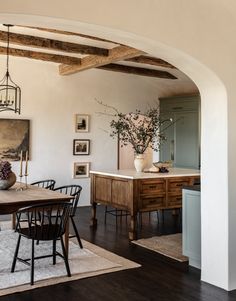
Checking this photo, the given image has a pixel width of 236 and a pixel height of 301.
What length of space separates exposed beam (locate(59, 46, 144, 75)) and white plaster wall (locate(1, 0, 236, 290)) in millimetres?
2115

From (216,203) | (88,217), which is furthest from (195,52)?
(88,217)

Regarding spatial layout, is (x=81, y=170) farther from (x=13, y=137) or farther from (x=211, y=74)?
(x=211, y=74)

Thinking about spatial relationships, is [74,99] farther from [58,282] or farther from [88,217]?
[58,282]

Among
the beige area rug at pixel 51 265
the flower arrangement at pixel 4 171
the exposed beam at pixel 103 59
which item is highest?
the exposed beam at pixel 103 59

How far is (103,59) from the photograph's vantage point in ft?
22.0

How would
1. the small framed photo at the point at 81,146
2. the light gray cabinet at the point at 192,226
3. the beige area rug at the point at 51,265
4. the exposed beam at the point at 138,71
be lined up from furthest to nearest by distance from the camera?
the small framed photo at the point at 81,146 → the exposed beam at the point at 138,71 → the light gray cabinet at the point at 192,226 → the beige area rug at the point at 51,265

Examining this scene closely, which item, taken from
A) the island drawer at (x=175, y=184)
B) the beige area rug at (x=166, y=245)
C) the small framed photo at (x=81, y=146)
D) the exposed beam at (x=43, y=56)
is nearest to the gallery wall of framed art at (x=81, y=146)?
the small framed photo at (x=81, y=146)

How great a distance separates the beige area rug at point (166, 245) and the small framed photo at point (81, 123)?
136 inches

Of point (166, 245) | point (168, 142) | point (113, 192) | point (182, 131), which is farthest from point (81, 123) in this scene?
point (166, 245)

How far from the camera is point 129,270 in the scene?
424cm

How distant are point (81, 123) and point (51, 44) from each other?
2533mm

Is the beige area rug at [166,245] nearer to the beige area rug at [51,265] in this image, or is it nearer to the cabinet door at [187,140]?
the beige area rug at [51,265]

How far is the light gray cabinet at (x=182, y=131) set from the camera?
27.7 ft

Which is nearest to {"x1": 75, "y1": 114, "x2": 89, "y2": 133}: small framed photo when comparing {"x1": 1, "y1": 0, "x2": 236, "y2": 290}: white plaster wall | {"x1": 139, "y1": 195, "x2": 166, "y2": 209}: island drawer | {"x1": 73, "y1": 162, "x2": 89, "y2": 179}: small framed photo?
{"x1": 73, "y1": 162, "x2": 89, "y2": 179}: small framed photo
